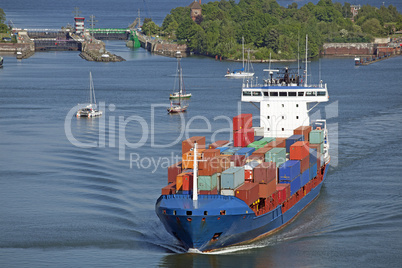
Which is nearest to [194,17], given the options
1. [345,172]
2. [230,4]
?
[230,4]

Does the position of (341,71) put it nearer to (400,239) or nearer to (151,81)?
(151,81)

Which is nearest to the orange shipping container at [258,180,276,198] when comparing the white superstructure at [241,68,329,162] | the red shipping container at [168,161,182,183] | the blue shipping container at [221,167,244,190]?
the blue shipping container at [221,167,244,190]

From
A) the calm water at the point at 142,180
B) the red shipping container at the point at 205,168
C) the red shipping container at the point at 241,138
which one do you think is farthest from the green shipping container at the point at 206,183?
the red shipping container at the point at 241,138

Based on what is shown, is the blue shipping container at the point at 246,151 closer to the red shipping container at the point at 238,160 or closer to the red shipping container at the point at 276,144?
the red shipping container at the point at 238,160

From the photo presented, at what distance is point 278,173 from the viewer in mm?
34875

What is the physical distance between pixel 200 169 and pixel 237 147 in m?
7.73

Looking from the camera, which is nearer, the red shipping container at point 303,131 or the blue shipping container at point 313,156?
the blue shipping container at point 313,156

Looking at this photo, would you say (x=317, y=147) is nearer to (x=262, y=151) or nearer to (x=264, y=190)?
(x=262, y=151)

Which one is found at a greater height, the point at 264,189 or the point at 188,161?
the point at 188,161

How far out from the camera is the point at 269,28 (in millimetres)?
139875

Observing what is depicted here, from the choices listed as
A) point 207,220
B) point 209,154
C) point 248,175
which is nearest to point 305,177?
point 248,175

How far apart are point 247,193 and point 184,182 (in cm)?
296

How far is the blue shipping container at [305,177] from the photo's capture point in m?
36.9

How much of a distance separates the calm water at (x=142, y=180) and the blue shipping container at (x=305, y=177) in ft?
6.46
